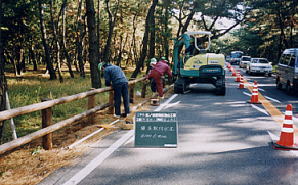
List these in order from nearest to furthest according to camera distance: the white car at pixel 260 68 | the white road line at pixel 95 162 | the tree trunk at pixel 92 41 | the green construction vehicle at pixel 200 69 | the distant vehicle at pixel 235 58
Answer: the white road line at pixel 95 162, the tree trunk at pixel 92 41, the green construction vehicle at pixel 200 69, the white car at pixel 260 68, the distant vehicle at pixel 235 58

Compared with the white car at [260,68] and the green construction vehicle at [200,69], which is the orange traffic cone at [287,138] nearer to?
the green construction vehicle at [200,69]

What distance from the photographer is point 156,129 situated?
21.8 ft

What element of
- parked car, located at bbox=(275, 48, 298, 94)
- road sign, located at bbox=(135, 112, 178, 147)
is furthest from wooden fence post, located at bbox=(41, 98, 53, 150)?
parked car, located at bbox=(275, 48, 298, 94)

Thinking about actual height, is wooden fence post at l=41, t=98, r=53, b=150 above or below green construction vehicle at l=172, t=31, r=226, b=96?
below

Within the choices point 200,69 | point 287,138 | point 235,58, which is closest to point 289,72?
point 200,69

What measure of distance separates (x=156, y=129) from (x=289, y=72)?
1236 centimetres

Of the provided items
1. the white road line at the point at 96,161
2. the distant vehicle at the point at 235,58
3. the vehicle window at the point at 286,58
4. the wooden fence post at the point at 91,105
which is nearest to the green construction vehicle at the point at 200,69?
the vehicle window at the point at 286,58

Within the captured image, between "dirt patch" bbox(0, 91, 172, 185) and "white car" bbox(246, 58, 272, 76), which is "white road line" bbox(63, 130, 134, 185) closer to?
"dirt patch" bbox(0, 91, 172, 185)

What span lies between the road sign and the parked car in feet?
36.9

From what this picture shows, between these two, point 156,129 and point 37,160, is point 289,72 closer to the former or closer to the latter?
point 156,129

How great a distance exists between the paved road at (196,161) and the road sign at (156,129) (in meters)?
0.16

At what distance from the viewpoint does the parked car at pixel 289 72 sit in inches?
626

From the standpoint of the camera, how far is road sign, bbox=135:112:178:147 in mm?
6609

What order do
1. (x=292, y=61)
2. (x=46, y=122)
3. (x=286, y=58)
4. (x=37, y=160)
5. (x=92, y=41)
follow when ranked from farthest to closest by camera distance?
1. (x=286, y=58)
2. (x=292, y=61)
3. (x=92, y=41)
4. (x=46, y=122)
5. (x=37, y=160)
